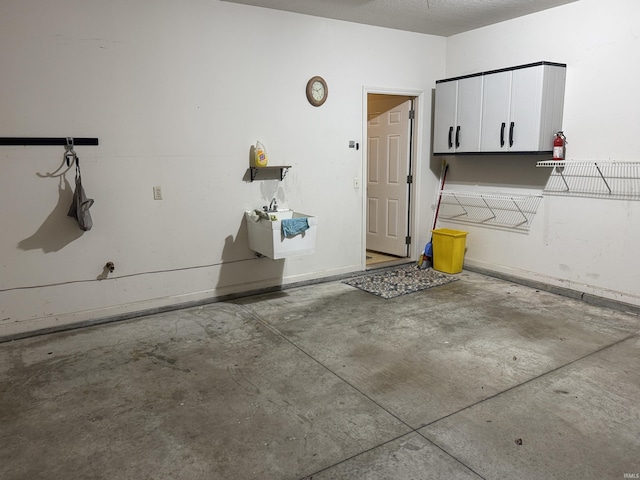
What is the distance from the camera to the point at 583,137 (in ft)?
13.6

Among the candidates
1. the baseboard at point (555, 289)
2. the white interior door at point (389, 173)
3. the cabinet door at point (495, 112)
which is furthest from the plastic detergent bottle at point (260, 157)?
the baseboard at point (555, 289)

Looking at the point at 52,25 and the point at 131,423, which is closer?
the point at 131,423

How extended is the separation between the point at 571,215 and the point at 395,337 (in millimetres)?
2300

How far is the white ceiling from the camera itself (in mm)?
4098

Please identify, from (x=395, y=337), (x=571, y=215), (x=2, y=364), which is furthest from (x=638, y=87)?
(x=2, y=364)

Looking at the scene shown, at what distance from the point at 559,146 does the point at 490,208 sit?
1102 mm

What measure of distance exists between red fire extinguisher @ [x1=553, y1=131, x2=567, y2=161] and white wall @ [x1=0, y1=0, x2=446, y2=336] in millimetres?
1950

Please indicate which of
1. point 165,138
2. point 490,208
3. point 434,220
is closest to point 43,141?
point 165,138

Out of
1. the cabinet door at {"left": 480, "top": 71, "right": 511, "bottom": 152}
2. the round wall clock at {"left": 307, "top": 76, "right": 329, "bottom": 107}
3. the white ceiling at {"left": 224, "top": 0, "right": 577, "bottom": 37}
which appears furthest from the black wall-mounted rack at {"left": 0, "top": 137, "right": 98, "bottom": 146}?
the cabinet door at {"left": 480, "top": 71, "right": 511, "bottom": 152}

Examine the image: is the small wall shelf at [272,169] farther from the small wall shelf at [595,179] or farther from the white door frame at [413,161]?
the small wall shelf at [595,179]

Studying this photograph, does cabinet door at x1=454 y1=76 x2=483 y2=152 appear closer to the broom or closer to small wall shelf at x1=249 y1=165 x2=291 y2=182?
the broom

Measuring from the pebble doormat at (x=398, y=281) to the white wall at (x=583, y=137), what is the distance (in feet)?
2.73

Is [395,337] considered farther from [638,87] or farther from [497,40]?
[497,40]

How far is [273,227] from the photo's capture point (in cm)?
392
